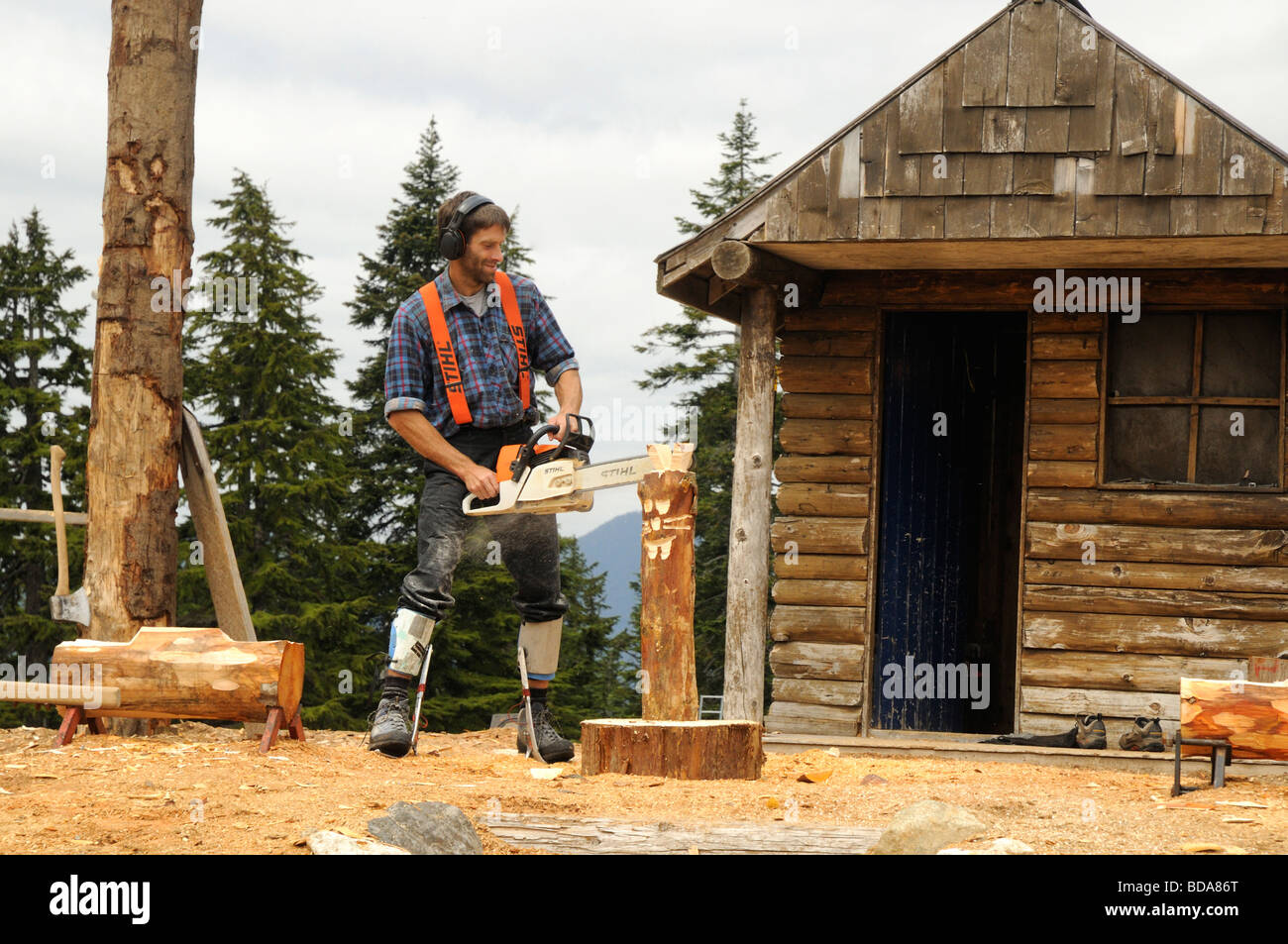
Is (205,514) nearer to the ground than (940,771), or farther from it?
farther from it

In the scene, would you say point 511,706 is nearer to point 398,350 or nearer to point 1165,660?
point 1165,660

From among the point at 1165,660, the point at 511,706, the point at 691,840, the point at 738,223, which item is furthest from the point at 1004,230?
the point at 511,706

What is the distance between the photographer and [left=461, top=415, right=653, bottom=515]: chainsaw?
572cm

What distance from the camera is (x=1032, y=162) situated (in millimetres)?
7633

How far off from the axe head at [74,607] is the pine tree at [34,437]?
619 inches

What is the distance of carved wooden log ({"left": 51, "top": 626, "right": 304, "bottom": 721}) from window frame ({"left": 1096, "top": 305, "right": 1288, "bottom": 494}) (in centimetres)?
538

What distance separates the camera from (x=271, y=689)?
632 centimetres

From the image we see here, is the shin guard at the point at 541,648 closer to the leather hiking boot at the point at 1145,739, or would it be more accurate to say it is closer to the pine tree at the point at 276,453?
the leather hiking boot at the point at 1145,739

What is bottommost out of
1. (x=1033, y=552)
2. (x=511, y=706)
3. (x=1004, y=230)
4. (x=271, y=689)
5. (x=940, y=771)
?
(x=511, y=706)

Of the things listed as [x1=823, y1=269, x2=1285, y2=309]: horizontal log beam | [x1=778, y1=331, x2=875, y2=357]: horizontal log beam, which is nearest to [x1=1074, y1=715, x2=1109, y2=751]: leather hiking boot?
[x1=823, y1=269, x2=1285, y2=309]: horizontal log beam

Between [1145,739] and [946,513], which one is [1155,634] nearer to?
[1145,739]

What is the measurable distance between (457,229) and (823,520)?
12.3 ft

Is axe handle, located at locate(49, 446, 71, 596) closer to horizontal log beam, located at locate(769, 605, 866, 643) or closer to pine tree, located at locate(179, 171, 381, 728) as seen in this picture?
horizontal log beam, located at locate(769, 605, 866, 643)

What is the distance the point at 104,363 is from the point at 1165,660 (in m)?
6.73
